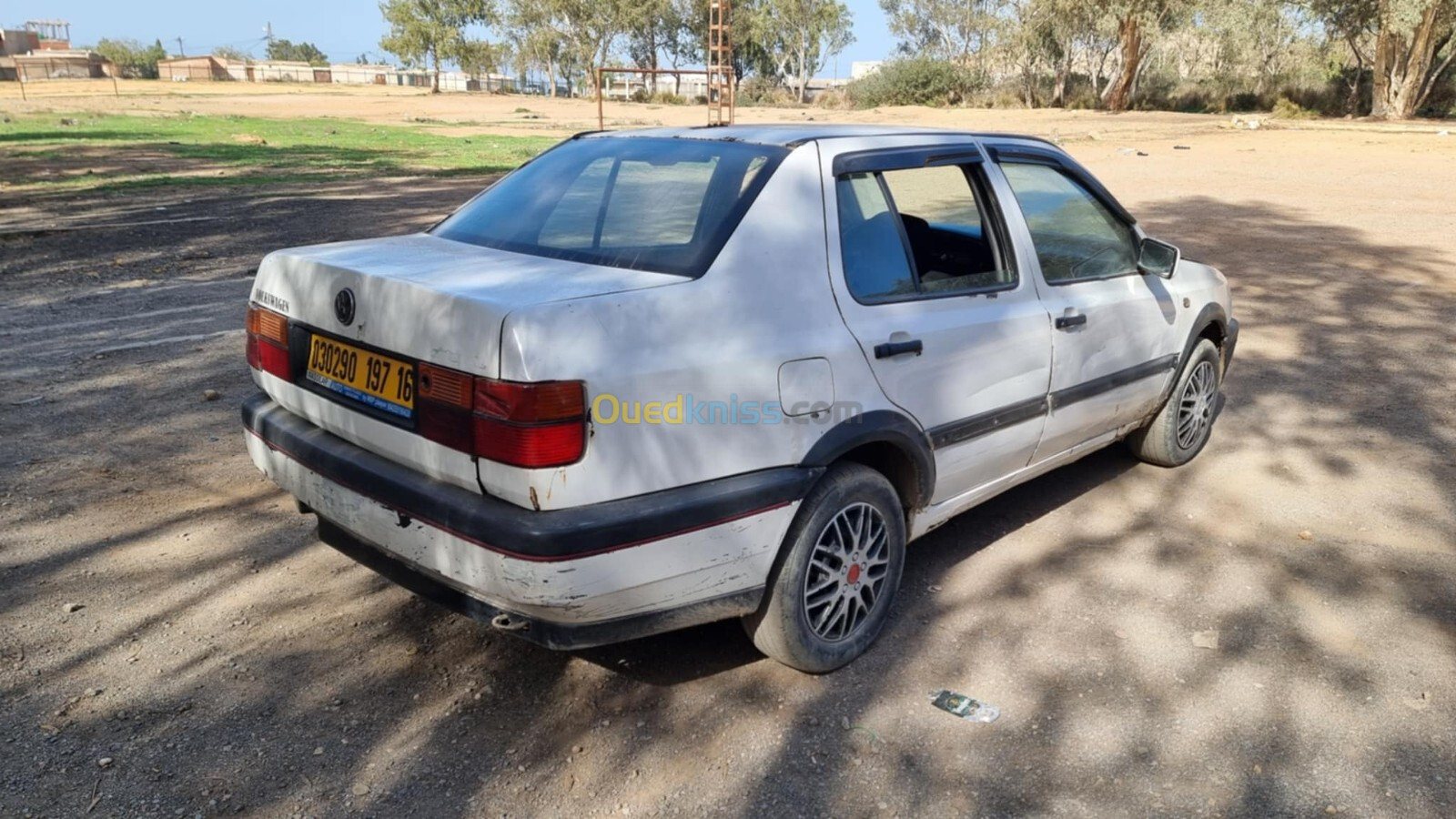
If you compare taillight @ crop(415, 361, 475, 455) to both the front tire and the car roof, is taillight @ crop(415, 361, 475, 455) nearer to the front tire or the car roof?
the front tire

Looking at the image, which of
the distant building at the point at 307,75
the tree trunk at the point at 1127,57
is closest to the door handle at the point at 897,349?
the tree trunk at the point at 1127,57

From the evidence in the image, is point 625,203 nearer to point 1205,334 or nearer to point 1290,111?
point 1205,334

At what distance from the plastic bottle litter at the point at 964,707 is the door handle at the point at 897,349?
1.06m

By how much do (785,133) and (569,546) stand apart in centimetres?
167

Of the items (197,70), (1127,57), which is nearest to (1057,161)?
(1127,57)

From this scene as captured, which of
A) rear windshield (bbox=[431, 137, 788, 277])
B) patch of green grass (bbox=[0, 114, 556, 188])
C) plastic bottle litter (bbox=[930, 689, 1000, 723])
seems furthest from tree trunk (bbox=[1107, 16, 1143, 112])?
plastic bottle litter (bbox=[930, 689, 1000, 723])

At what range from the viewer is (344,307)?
294 cm

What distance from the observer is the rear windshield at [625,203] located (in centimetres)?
302

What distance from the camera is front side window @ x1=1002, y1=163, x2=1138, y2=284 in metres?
3.91

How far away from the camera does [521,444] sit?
2.49m

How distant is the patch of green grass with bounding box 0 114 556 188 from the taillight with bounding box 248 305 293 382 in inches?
568

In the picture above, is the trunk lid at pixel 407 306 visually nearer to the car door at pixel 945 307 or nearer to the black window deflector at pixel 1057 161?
the car door at pixel 945 307

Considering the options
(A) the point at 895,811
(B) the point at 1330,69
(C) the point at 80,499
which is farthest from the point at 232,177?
(B) the point at 1330,69

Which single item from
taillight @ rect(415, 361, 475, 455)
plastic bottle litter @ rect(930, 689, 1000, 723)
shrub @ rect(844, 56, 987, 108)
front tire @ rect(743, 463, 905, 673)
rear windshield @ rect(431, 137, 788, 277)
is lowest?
plastic bottle litter @ rect(930, 689, 1000, 723)
